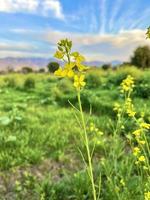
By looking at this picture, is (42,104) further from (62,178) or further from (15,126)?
(62,178)

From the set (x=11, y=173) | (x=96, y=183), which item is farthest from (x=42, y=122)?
(x=96, y=183)

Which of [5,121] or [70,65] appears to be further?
[5,121]

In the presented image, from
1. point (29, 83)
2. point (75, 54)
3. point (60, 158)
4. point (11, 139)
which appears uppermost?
point (75, 54)

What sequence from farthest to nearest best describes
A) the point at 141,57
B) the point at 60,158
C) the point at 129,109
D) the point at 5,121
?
1. the point at 141,57
2. the point at 5,121
3. the point at 60,158
4. the point at 129,109

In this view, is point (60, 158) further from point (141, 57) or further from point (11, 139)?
point (141, 57)

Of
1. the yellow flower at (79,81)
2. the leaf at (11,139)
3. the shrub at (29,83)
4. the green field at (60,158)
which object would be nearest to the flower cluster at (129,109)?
the green field at (60,158)

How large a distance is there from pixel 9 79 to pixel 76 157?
45.5 feet

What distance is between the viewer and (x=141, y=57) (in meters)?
29.6

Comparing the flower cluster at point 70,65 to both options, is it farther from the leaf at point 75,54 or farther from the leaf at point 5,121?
the leaf at point 5,121

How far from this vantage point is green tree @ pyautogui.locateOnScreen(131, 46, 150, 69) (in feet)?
96.3

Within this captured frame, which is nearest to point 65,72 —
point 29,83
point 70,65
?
point 70,65

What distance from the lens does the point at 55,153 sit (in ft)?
23.3

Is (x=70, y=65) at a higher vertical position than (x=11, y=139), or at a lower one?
higher

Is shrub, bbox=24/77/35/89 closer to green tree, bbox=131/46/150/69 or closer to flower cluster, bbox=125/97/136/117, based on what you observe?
green tree, bbox=131/46/150/69
